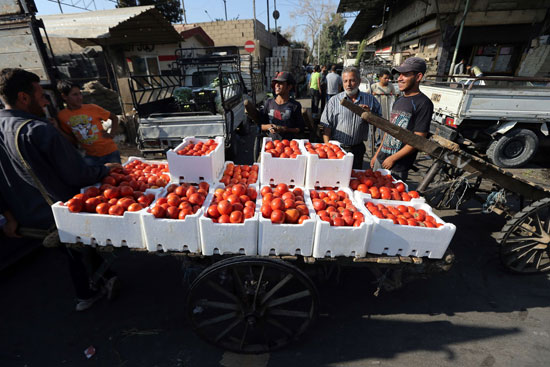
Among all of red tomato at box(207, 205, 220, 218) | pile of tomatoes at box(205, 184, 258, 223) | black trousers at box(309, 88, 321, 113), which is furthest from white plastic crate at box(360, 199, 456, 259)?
black trousers at box(309, 88, 321, 113)

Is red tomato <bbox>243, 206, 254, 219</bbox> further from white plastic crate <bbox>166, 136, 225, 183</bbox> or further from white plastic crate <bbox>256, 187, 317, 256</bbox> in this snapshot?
white plastic crate <bbox>166, 136, 225, 183</bbox>

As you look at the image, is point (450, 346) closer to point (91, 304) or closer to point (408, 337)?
point (408, 337)

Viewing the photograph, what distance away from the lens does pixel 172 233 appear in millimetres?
2172

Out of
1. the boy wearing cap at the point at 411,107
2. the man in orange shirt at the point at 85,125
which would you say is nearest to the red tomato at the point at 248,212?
the boy wearing cap at the point at 411,107

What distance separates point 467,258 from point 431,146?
2.24 m

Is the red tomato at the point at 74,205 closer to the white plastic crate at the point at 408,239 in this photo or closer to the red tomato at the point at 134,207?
the red tomato at the point at 134,207

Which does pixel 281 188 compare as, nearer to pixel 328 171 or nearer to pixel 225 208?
pixel 328 171

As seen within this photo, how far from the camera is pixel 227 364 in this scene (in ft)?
8.19

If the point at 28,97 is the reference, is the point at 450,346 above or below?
below

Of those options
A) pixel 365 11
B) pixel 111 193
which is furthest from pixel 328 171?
pixel 365 11

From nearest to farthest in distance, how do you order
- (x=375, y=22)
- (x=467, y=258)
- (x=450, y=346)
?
(x=450, y=346) → (x=467, y=258) → (x=375, y=22)

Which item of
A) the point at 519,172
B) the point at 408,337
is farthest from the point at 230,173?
the point at 519,172

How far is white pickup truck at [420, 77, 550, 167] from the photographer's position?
20.6 feet

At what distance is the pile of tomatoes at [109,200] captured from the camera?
7.26ft
